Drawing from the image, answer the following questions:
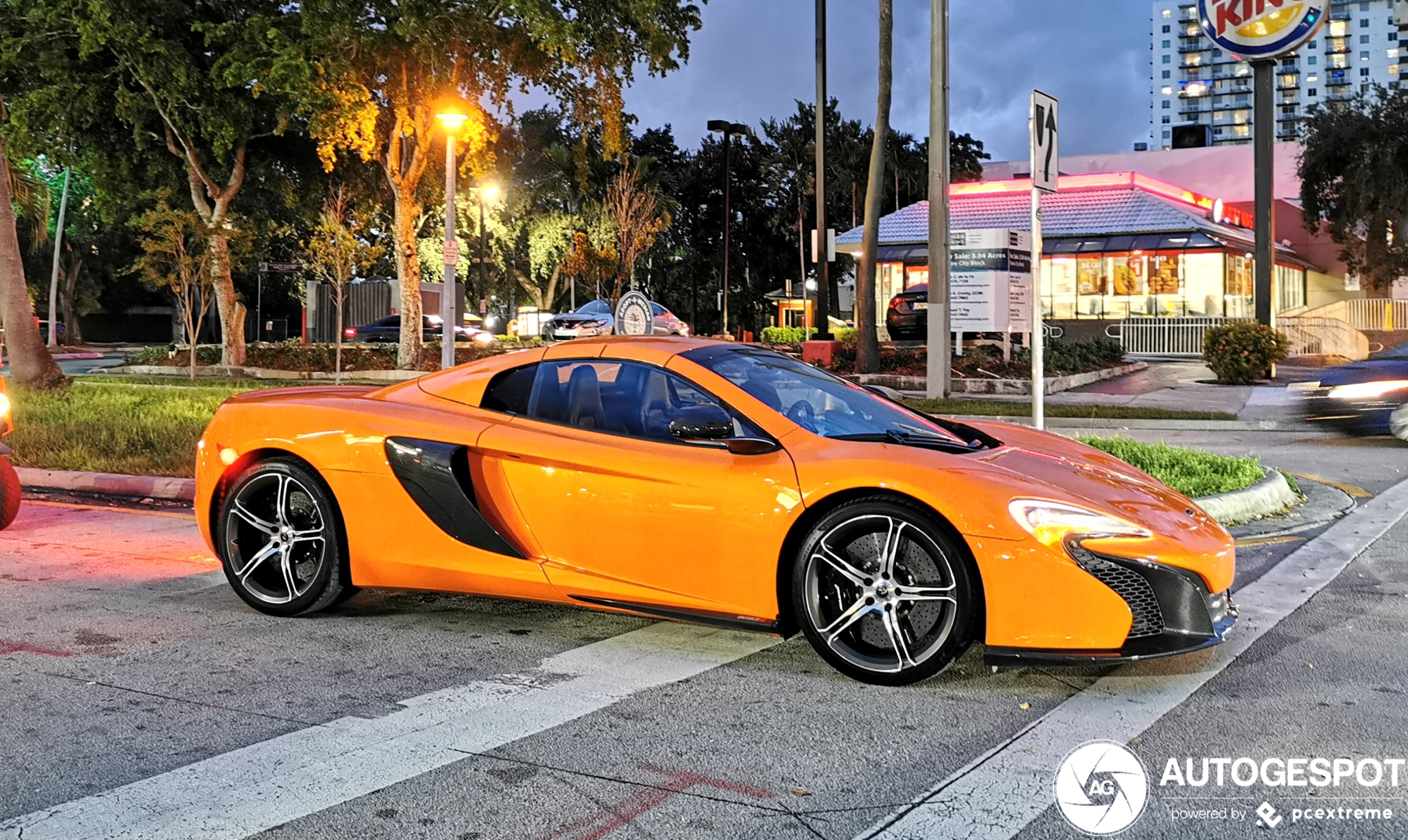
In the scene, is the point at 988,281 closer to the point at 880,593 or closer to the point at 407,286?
the point at 407,286

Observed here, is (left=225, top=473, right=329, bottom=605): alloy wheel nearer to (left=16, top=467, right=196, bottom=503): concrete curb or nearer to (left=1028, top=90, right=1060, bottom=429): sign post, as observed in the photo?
(left=16, top=467, right=196, bottom=503): concrete curb

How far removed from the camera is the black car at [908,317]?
31.6 metres

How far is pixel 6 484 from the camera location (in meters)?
8.26

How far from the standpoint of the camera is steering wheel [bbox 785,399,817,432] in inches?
202

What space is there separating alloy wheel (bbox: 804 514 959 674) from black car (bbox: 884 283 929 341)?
88.7ft

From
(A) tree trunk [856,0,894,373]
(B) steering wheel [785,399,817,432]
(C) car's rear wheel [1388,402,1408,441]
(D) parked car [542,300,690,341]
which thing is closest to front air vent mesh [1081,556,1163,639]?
(B) steering wheel [785,399,817,432]

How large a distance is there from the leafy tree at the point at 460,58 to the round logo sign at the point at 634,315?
10385 mm

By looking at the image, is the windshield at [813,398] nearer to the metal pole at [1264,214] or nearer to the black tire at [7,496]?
the black tire at [7,496]

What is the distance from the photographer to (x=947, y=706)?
4496mm

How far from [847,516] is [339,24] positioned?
24.4m

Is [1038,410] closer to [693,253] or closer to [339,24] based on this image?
[339,24]

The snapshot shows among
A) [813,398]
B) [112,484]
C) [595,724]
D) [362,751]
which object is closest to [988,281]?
[112,484]

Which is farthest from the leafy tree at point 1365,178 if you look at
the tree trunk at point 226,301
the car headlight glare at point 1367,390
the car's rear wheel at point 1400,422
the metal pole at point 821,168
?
the tree trunk at point 226,301

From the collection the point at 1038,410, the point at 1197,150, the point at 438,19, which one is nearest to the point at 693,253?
the point at 1197,150
